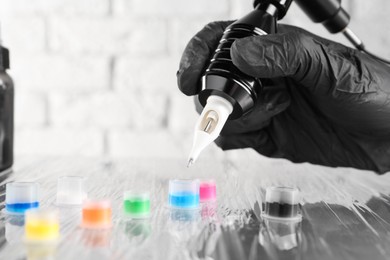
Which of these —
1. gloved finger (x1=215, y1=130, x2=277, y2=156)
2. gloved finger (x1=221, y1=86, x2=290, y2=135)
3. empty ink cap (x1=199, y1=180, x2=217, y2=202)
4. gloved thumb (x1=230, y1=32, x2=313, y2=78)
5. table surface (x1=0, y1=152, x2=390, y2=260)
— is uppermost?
gloved thumb (x1=230, y1=32, x2=313, y2=78)

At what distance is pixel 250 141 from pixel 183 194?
359 millimetres

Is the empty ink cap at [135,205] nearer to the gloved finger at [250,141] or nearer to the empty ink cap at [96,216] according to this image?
the empty ink cap at [96,216]

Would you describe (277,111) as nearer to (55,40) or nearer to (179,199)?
(179,199)

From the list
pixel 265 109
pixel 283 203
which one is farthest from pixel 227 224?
pixel 265 109

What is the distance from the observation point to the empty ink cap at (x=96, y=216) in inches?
21.4

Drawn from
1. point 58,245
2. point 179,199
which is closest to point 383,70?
point 179,199

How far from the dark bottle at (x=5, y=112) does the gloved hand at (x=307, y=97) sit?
33 centimetres

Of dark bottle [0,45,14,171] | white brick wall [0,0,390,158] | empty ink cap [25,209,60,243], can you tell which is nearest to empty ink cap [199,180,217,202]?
empty ink cap [25,209,60,243]

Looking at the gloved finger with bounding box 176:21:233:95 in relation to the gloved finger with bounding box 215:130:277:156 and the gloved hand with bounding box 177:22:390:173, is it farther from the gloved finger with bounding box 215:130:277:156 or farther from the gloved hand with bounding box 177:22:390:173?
the gloved finger with bounding box 215:130:277:156

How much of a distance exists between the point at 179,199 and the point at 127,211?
0.07 m

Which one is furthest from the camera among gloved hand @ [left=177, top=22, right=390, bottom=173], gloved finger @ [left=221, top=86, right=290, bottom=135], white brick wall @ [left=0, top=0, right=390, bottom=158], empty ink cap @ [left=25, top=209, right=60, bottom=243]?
white brick wall @ [left=0, top=0, right=390, bottom=158]

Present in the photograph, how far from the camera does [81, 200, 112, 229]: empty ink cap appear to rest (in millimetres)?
542

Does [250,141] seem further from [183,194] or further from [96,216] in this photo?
[96,216]

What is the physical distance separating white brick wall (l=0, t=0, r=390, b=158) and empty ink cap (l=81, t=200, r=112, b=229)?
2.87ft
